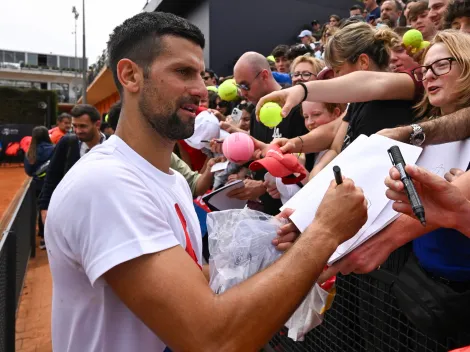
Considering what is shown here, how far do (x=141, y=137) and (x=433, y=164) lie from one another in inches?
42.8

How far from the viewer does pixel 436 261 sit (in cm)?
154

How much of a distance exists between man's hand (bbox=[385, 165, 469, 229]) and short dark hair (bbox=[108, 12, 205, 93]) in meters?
0.87

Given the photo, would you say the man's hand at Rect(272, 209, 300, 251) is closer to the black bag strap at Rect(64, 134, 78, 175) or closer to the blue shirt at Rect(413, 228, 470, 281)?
the blue shirt at Rect(413, 228, 470, 281)

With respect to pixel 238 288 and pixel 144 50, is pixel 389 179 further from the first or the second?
pixel 144 50

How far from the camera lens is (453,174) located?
1.48 m

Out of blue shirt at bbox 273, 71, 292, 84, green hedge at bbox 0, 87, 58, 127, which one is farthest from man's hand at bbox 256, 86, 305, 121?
green hedge at bbox 0, 87, 58, 127

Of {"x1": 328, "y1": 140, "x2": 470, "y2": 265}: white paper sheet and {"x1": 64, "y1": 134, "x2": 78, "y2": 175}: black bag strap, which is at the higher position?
{"x1": 328, "y1": 140, "x2": 470, "y2": 265}: white paper sheet

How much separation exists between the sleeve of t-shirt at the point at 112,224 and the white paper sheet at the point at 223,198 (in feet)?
4.90

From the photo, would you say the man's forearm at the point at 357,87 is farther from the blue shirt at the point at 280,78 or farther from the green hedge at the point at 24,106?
the green hedge at the point at 24,106

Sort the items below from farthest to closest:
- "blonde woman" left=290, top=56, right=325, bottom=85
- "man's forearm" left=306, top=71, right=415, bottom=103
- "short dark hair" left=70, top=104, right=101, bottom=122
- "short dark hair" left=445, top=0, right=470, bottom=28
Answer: "short dark hair" left=70, top=104, right=101, bottom=122 → "blonde woman" left=290, top=56, right=325, bottom=85 → "short dark hair" left=445, top=0, right=470, bottom=28 → "man's forearm" left=306, top=71, right=415, bottom=103

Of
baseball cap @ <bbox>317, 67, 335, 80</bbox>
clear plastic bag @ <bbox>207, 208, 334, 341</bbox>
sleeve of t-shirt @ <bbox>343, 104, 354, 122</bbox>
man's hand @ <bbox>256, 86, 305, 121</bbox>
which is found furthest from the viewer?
baseball cap @ <bbox>317, 67, 335, 80</bbox>

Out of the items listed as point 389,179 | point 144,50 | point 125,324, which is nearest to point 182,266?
point 125,324

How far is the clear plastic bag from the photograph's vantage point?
137cm

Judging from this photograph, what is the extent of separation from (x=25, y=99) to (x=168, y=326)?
32.6 meters
